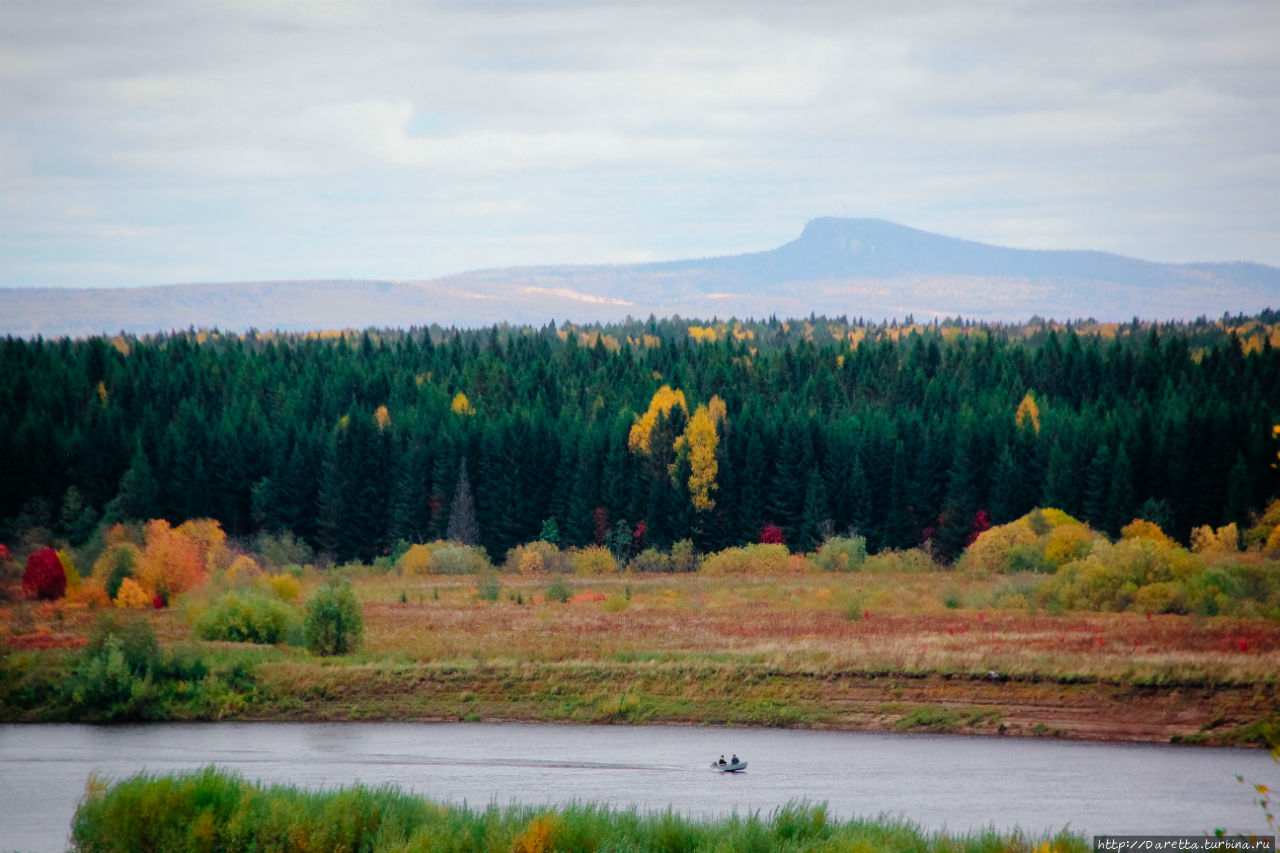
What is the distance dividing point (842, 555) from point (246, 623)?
35.2 meters

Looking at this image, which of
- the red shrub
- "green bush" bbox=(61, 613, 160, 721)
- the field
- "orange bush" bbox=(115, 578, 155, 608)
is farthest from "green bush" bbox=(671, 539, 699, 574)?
→ "green bush" bbox=(61, 613, 160, 721)

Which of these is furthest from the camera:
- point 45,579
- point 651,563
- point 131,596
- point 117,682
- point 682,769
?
point 651,563

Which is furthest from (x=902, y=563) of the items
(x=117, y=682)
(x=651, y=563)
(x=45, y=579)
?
(x=45, y=579)

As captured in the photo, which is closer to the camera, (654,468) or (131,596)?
(131,596)

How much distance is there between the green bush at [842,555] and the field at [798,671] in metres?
16.1

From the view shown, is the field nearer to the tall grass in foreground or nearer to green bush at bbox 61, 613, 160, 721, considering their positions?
green bush at bbox 61, 613, 160, 721

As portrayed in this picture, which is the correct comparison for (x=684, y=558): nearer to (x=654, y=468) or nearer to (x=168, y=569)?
(x=654, y=468)

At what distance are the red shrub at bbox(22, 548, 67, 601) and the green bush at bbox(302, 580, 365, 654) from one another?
21.1m

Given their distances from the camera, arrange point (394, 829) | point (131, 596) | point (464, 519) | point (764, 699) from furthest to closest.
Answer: point (464, 519), point (131, 596), point (764, 699), point (394, 829)

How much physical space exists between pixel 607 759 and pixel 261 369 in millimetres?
85904

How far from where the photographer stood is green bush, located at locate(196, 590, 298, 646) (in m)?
47.4

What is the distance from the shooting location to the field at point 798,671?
39.2 m

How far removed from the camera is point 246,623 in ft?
157

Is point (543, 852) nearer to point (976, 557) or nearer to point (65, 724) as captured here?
point (65, 724)
